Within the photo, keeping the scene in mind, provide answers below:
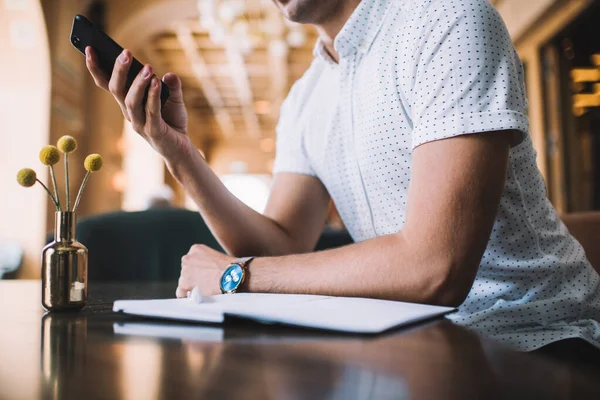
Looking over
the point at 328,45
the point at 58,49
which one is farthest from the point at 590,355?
the point at 58,49

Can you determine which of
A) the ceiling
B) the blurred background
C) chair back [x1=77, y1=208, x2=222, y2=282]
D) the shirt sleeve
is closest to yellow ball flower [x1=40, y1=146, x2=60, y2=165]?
the shirt sleeve

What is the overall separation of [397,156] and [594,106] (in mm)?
4884

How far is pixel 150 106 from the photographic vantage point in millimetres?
1014

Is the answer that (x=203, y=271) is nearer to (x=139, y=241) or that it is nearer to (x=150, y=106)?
(x=150, y=106)

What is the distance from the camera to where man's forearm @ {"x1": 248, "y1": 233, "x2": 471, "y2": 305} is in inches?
30.4

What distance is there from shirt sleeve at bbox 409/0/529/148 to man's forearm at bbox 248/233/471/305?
189 millimetres

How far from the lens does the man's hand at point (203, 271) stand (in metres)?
0.96

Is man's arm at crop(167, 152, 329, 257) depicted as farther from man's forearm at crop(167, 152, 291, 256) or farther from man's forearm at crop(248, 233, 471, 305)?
man's forearm at crop(248, 233, 471, 305)

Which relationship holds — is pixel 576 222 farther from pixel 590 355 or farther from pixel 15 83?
pixel 15 83

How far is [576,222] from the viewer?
4.66 ft

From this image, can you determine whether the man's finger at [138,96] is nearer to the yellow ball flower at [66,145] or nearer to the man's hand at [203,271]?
the yellow ball flower at [66,145]

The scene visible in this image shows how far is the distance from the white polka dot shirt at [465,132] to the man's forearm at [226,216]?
0.74ft

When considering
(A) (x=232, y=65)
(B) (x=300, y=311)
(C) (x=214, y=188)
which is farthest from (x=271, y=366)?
(A) (x=232, y=65)

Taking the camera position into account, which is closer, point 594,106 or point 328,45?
point 328,45
